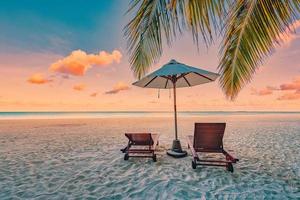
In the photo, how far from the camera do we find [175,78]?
5199 millimetres

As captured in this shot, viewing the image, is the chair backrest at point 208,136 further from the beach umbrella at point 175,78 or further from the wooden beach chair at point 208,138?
the beach umbrella at point 175,78

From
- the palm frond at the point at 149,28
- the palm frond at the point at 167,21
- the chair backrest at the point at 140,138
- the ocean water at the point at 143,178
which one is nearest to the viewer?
the palm frond at the point at 167,21

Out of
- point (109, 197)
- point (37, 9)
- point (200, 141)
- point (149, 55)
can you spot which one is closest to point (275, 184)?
point (200, 141)

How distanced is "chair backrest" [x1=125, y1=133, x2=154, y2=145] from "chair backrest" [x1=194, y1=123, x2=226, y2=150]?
4.01 feet

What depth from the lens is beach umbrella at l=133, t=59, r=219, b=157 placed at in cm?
433

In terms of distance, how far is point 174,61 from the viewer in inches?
193

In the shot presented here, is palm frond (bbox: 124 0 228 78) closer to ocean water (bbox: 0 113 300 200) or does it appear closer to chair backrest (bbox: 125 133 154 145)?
ocean water (bbox: 0 113 300 200)

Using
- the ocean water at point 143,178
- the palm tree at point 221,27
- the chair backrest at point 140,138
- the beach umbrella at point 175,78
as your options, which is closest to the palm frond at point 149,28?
the palm tree at point 221,27

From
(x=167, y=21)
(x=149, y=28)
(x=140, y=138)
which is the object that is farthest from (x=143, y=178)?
(x=167, y=21)

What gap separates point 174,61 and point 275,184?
11.2 ft

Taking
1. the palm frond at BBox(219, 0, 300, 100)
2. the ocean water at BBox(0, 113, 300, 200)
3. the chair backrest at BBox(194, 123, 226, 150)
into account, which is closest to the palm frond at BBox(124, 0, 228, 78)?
the palm frond at BBox(219, 0, 300, 100)

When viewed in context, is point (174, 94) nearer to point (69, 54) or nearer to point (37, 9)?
point (37, 9)

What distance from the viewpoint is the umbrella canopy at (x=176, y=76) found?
430 cm

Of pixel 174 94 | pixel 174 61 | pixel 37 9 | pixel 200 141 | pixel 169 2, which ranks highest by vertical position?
pixel 37 9
